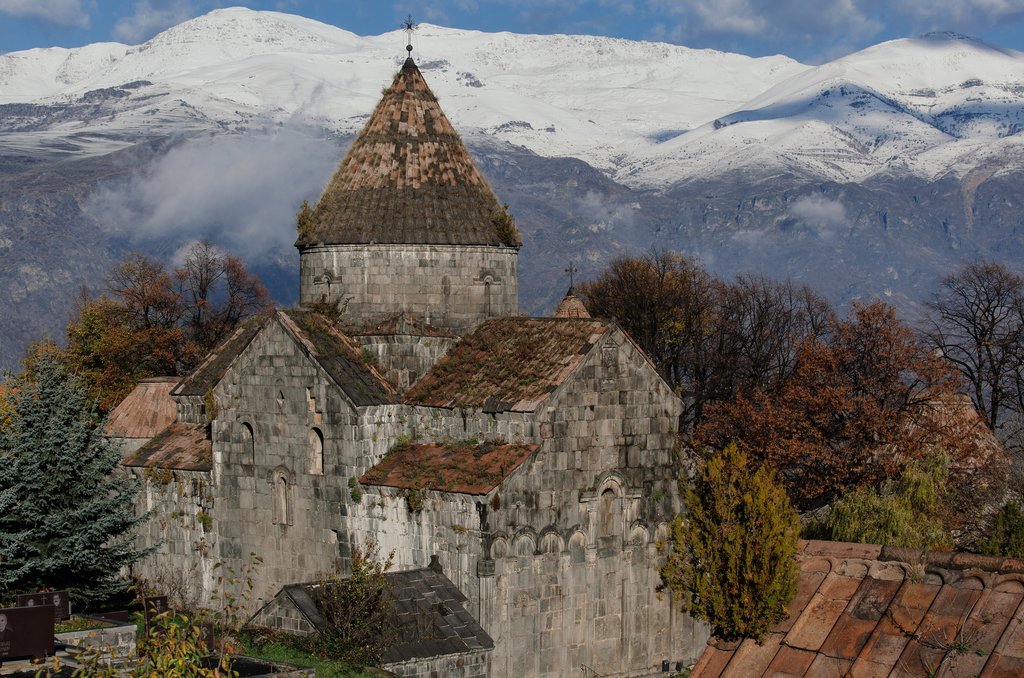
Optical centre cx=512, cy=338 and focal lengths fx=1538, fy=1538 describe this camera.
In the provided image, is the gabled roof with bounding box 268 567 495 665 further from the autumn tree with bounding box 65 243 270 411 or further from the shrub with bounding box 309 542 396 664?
the autumn tree with bounding box 65 243 270 411

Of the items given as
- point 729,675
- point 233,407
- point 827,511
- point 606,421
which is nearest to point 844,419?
point 827,511

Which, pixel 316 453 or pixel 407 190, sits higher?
pixel 407 190

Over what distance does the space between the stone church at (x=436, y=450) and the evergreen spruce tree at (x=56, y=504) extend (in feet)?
10.4

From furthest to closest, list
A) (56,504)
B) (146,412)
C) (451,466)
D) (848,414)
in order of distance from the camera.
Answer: (848,414) < (146,412) < (56,504) < (451,466)

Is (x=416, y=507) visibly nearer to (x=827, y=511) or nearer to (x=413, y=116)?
(x=413, y=116)

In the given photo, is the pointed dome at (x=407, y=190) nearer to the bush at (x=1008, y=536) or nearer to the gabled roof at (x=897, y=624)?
the bush at (x=1008, y=536)

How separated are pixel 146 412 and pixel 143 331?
2959cm

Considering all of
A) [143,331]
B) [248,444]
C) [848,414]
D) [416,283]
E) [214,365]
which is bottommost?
[143,331]

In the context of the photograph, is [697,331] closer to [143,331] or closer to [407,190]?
[143,331]

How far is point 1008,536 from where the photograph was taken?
1243 inches

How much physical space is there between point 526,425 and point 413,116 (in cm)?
985

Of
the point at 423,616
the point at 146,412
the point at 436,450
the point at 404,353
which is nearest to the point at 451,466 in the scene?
the point at 436,450

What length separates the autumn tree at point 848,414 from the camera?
4522 cm

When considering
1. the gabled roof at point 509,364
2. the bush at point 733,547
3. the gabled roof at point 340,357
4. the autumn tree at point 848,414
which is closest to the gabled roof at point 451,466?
the gabled roof at point 509,364
